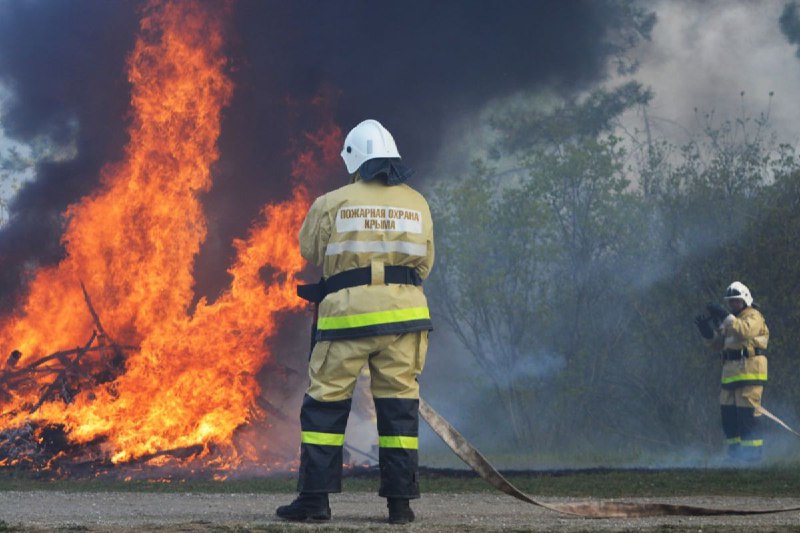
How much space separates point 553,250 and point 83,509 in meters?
9.98

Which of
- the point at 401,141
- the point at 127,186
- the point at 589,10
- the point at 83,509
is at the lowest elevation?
the point at 83,509

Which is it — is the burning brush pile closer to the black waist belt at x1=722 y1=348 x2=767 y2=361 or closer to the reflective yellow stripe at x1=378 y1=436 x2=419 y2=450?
the reflective yellow stripe at x1=378 y1=436 x2=419 y2=450

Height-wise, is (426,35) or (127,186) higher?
(426,35)

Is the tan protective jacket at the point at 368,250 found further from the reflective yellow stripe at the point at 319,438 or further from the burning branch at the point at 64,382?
the burning branch at the point at 64,382

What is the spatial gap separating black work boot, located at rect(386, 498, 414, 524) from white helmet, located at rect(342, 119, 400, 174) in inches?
79.3

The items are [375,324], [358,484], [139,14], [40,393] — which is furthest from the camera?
[139,14]

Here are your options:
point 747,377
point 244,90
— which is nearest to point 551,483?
point 747,377

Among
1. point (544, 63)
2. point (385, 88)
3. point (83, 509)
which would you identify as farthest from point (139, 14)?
point (83, 509)

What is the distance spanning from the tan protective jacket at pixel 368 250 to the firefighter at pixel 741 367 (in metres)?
7.42

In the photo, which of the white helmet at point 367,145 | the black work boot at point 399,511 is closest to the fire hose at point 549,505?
the black work boot at point 399,511

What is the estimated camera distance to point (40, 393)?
472 inches

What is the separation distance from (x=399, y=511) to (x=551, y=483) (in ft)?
13.7

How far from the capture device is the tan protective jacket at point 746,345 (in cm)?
1297

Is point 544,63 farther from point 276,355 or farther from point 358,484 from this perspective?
point 358,484
